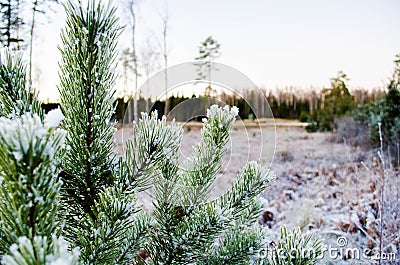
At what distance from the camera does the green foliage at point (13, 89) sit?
0.39 meters

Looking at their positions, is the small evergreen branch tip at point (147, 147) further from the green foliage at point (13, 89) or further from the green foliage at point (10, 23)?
the green foliage at point (10, 23)

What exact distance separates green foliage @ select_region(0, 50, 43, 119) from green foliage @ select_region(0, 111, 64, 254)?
0.14 m

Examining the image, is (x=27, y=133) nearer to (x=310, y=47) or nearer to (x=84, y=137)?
(x=84, y=137)

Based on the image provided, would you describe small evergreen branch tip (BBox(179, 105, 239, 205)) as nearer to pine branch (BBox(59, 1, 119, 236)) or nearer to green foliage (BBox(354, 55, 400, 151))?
pine branch (BBox(59, 1, 119, 236))

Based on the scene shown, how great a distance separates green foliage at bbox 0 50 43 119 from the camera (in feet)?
1.28

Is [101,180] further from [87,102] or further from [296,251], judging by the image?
[296,251]

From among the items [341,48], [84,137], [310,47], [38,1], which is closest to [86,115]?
[84,137]

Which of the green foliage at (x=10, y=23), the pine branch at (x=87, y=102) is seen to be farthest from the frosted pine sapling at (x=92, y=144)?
the green foliage at (x=10, y=23)

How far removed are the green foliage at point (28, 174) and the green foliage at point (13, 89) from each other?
0.14 m

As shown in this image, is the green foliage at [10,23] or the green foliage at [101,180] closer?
the green foliage at [101,180]

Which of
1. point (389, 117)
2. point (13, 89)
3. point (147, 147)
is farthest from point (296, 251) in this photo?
point (389, 117)

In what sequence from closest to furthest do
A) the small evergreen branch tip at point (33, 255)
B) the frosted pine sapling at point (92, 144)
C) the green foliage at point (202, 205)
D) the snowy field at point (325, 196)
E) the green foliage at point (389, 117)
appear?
the small evergreen branch tip at point (33, 255), the frosted pine sapling at point (92, 144), the green foliage at point (202, 205), the snowy field at point (325, 196), the green foliage at point (389, 117)

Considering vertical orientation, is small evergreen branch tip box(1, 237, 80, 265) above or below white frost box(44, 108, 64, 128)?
below

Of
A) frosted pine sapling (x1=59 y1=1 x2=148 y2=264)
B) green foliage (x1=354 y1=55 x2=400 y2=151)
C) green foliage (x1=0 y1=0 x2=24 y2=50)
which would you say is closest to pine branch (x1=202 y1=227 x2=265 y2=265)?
frosted pine sapling (x1=59 y1=1 x2=148 y2=264)
